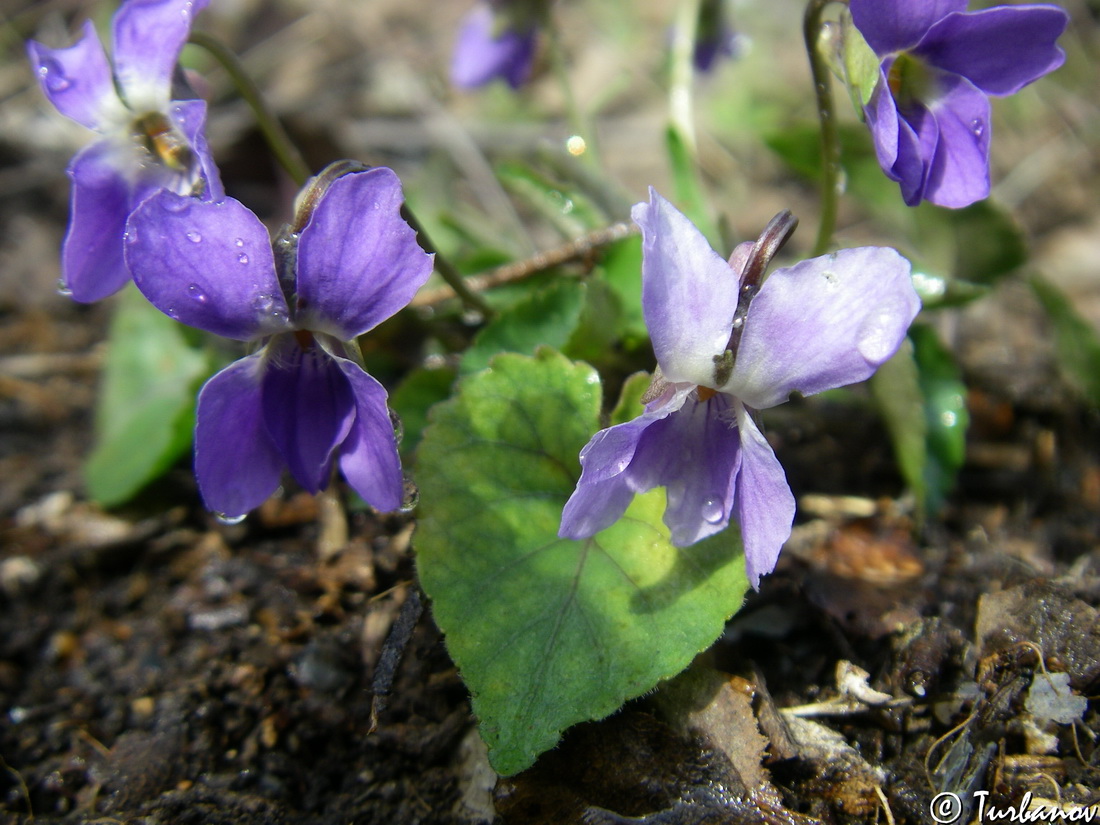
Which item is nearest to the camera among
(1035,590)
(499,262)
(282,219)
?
(1035,590)

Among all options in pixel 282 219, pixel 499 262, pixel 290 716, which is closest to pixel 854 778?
pixel 290 716

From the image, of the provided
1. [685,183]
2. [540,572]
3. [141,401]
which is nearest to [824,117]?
[685,183]

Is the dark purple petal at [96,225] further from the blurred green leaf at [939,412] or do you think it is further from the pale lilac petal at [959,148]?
the blurred green leaf at [939,412]

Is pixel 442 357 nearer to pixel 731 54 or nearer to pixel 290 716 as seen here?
pixel 290 716

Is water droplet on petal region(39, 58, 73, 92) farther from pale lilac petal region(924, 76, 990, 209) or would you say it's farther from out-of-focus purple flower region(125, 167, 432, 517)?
pale lilac petal region(924, 76, 990, 209)

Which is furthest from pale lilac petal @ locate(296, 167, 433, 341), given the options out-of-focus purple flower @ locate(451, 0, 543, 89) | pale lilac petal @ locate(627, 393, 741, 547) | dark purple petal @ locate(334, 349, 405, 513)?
out-of-focus purple flower @ locate(451, 0, 543, 89)
